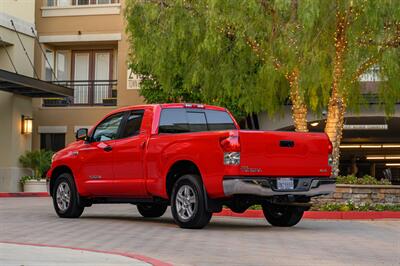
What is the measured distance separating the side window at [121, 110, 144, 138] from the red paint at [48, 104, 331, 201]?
0.13 meters

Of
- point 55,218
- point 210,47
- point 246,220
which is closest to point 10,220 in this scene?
point 55,218

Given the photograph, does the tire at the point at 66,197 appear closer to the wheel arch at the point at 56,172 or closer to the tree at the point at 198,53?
the wheel arch at the point at 56,172

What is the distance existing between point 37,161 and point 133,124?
16.1 meters

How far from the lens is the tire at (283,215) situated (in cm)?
1303

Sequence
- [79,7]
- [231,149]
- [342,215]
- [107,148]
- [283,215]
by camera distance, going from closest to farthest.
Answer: [231,149]
[283,215]
[107,148]
[342,215]
[79,7]

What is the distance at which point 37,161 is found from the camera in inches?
1121

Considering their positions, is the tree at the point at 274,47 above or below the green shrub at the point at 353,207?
above

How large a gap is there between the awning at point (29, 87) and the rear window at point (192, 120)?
11996 millimetres

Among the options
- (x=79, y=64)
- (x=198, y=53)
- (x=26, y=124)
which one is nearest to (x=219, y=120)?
(x=198, y=53)

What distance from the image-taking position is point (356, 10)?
1546cm

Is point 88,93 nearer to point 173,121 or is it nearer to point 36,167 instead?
point 36,167

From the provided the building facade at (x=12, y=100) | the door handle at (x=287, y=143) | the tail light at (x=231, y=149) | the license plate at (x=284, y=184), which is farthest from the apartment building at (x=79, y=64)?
the tail light at (x=231, y=149)

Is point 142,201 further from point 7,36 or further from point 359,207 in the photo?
point 7,36

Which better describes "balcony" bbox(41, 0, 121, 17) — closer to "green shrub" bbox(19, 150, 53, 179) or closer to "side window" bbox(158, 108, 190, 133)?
"green shrub" bbox(19, 150, 53, 179)
